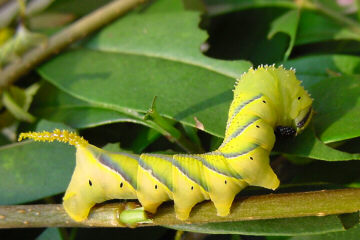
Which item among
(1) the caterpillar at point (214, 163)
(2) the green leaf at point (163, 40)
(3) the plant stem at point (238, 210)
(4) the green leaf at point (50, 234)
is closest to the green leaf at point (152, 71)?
(2) the green leaf at point (163, 40)

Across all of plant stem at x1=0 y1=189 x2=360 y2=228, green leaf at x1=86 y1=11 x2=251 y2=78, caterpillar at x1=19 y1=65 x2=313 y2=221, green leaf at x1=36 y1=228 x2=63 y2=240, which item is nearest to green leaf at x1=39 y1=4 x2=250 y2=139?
green leaf at x1=86 y1=11 x2=251 y2=78

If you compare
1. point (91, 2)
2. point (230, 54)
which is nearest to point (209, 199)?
point (230, 54)

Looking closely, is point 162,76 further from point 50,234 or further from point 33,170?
point 50,234

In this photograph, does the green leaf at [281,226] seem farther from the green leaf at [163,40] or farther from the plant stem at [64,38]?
the plant stem at [64,38]

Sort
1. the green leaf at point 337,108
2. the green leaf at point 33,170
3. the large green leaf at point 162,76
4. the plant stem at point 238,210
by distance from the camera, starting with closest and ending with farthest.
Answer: the plant stem at point 238,210 < the green leaf at point 337,108 < the large green leaf at point 162,76 < the green leaf at point 33,170

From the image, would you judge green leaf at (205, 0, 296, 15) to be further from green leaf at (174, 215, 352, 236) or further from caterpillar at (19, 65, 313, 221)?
green leaf at (174, 215, 352, 236)

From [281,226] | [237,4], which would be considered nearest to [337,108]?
[281,226]
